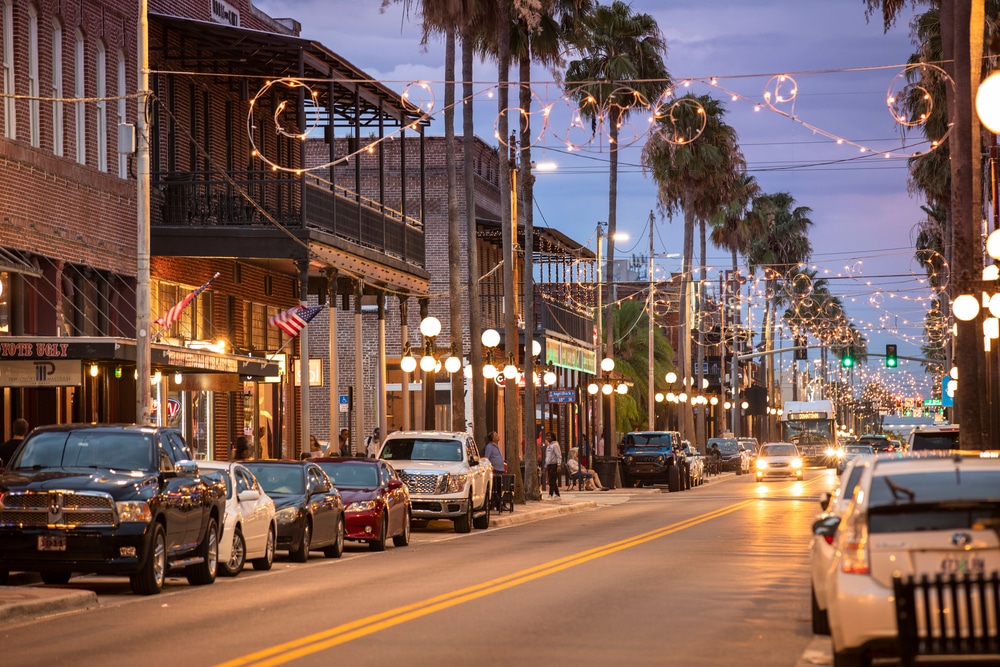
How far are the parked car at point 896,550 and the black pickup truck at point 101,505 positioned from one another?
33.6 ft

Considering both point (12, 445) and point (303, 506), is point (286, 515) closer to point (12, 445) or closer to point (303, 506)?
point (303, 506)

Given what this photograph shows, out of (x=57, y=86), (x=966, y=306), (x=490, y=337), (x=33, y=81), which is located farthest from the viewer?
(x=490, y=337)

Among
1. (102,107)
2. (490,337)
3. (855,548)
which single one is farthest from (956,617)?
(490,337)

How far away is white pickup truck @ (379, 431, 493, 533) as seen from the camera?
33.0 metres

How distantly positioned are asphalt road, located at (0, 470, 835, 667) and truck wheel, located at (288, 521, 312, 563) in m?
0.25

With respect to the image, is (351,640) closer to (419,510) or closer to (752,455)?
(419,510)

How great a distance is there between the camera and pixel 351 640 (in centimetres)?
1419

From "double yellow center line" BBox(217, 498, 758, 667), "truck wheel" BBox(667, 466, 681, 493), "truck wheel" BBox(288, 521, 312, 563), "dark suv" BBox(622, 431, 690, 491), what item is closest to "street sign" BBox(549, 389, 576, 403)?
"truck wheel" BBox(667, 466, 681, 493)

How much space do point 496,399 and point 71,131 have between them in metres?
38.4

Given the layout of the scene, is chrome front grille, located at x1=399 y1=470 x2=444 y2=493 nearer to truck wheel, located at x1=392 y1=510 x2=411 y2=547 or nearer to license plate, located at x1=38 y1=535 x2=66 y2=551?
truck wheel, located at x1=392 y1=510 x2=411 y2=547

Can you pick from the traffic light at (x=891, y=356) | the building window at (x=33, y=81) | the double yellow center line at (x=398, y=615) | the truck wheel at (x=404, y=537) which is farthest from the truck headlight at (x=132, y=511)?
the traffic light at (x=891, y=356)

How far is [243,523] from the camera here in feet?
74.7

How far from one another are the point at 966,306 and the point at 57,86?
1709cm

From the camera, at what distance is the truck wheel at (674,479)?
2366 inches
